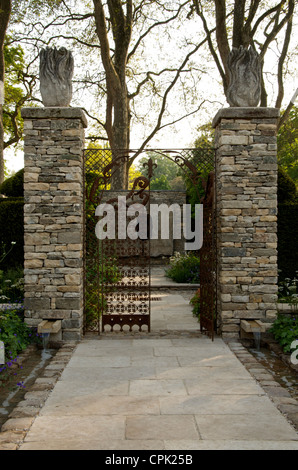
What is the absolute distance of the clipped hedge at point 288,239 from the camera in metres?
8.31

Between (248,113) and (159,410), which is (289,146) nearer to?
(248,113)

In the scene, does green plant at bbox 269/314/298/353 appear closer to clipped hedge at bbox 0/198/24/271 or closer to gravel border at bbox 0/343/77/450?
gravel border at bbox 0/343/77/450

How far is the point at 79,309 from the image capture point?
6066mm

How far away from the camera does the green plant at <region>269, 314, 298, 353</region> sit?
562cm

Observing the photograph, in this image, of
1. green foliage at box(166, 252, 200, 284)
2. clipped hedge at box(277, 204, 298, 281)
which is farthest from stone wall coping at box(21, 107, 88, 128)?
green foliage at box(166, 252, 200, 284)

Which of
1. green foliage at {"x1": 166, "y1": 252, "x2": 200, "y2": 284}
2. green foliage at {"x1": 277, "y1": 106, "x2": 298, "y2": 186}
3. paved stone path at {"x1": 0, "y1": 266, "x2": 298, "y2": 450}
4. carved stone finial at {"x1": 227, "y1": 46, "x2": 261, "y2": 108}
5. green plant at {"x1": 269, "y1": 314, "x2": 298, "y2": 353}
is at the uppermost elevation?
green foliage at {"x1": 277, "y1": 106, "x2": 298, "y2": 186}

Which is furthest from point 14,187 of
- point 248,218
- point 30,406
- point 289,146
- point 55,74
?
point 289,146

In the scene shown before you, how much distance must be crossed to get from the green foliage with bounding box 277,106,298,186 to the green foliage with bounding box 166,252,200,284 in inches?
354

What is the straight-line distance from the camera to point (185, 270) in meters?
11.5

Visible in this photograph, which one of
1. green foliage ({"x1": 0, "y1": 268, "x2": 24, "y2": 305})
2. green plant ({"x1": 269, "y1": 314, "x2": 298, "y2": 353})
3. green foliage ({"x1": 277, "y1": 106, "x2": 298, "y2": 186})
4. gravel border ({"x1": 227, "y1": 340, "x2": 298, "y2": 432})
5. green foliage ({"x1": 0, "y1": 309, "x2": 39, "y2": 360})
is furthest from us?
green foliage ({"x1": 277, "y1": 106, "x2": 298, "y2": 186})

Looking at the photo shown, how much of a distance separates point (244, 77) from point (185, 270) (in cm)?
609
